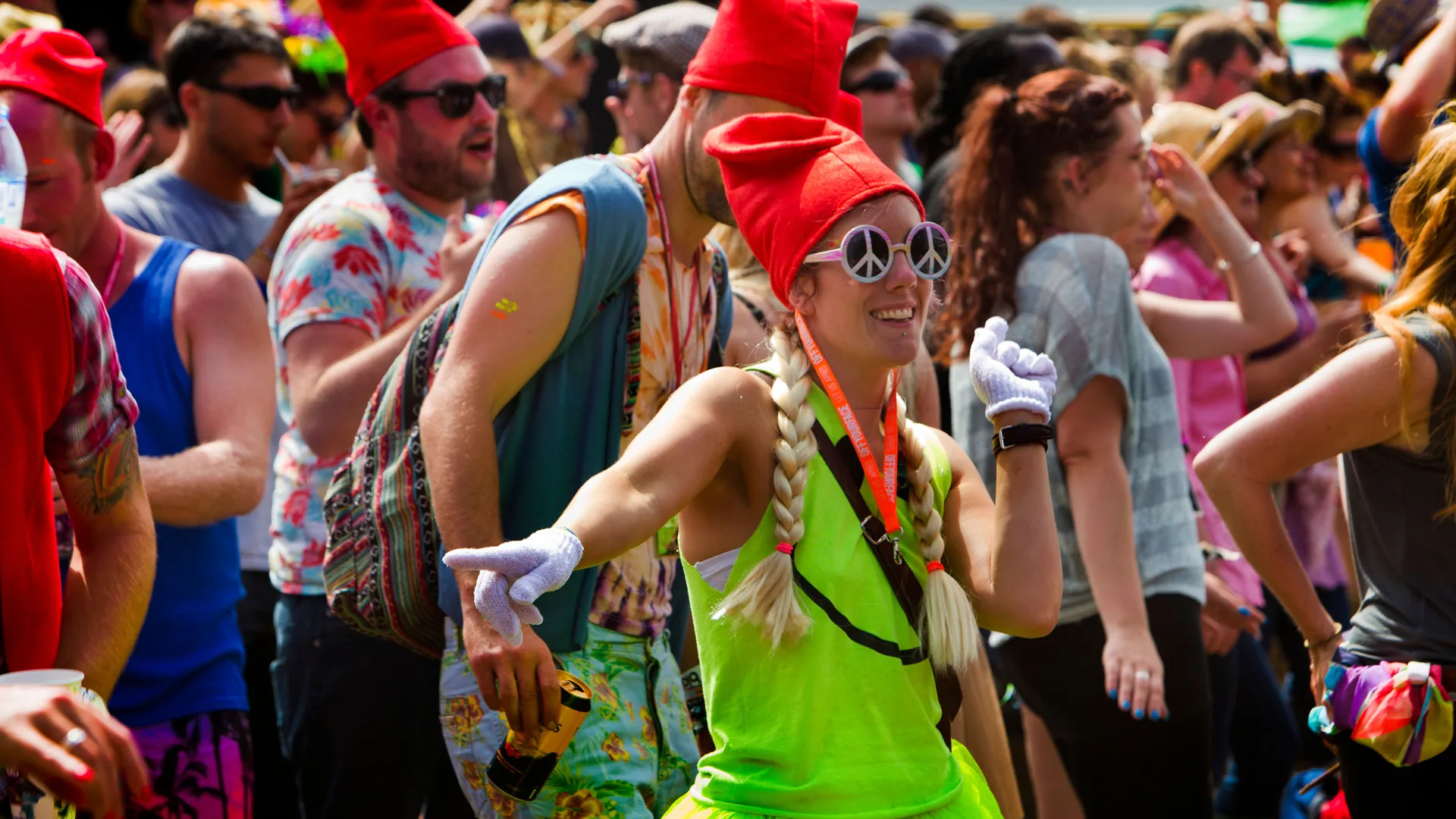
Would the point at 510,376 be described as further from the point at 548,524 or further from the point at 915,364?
A: the point at 915,364

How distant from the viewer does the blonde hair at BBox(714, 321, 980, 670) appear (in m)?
2.40

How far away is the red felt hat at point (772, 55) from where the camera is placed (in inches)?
120

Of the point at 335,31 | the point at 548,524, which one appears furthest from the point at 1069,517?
the point at 335,31

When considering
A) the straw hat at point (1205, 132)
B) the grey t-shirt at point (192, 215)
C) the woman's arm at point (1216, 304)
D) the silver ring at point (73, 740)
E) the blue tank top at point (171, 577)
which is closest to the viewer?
the silver ring at point (73, 740)

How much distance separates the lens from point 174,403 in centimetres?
337

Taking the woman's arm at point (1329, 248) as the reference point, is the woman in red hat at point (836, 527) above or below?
above

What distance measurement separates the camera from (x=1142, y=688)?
3.61 meters

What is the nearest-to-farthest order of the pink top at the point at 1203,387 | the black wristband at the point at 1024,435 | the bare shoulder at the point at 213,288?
the black wristband at the point at 1024,435 < the bare shoulder at the point at 213,288 < the pink top at the point at 1203,387

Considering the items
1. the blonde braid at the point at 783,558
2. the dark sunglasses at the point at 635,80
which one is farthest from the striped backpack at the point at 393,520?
the dark sunglasses at the point at 635,80

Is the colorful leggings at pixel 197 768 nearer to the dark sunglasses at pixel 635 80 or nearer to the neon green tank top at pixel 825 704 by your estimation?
the neon green tank top at pixel 825 704

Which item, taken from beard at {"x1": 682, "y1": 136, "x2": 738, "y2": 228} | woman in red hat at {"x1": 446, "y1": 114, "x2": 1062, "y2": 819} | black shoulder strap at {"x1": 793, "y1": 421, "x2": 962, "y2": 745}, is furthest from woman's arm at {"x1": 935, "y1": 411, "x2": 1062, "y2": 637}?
beard at {"x1": 682, "y1": 136, "x2": 738, "y2": 228}

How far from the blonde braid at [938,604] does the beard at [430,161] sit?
1.99m

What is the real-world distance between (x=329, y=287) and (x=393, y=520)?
104cm

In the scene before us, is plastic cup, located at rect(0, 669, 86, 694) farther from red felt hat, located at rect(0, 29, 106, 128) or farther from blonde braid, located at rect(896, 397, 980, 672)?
red felt hat, located at rect(0, 29, 106, 128)
